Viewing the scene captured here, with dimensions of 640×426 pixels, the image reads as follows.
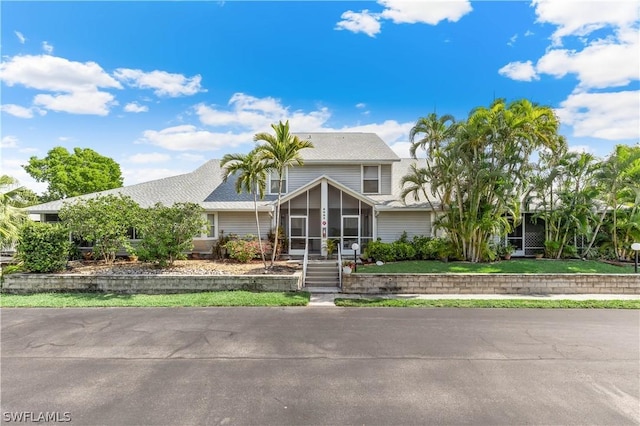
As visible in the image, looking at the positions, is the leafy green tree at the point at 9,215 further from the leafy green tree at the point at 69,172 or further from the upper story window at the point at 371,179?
the leafy green tree at the point at 69,172

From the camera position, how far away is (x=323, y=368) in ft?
20.5

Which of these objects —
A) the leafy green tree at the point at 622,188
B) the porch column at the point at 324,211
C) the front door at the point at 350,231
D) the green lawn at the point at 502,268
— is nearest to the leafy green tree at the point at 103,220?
the porch column at the point at 324,211

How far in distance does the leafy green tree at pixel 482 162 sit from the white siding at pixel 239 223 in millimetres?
8654

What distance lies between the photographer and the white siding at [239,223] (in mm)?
18375

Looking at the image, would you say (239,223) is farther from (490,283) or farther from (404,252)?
(490,283)

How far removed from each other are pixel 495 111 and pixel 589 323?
938cm

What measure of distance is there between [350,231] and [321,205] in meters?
2.31

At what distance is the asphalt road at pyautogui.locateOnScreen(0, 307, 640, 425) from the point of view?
486 centimetres

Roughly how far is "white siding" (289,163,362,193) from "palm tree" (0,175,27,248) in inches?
505

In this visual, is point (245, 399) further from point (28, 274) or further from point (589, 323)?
point (28, 274)

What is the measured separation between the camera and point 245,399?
16.9 feet

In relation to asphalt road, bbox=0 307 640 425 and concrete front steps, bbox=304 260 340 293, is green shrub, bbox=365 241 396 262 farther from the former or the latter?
asphalt road, bbox=0 307 640 425

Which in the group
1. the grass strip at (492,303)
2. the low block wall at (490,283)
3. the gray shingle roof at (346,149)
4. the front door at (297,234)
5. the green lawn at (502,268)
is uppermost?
the gray shingle roof at (346,149)

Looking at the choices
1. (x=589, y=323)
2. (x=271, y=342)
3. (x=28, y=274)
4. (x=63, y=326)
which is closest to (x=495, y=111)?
(x=589, y=323)
